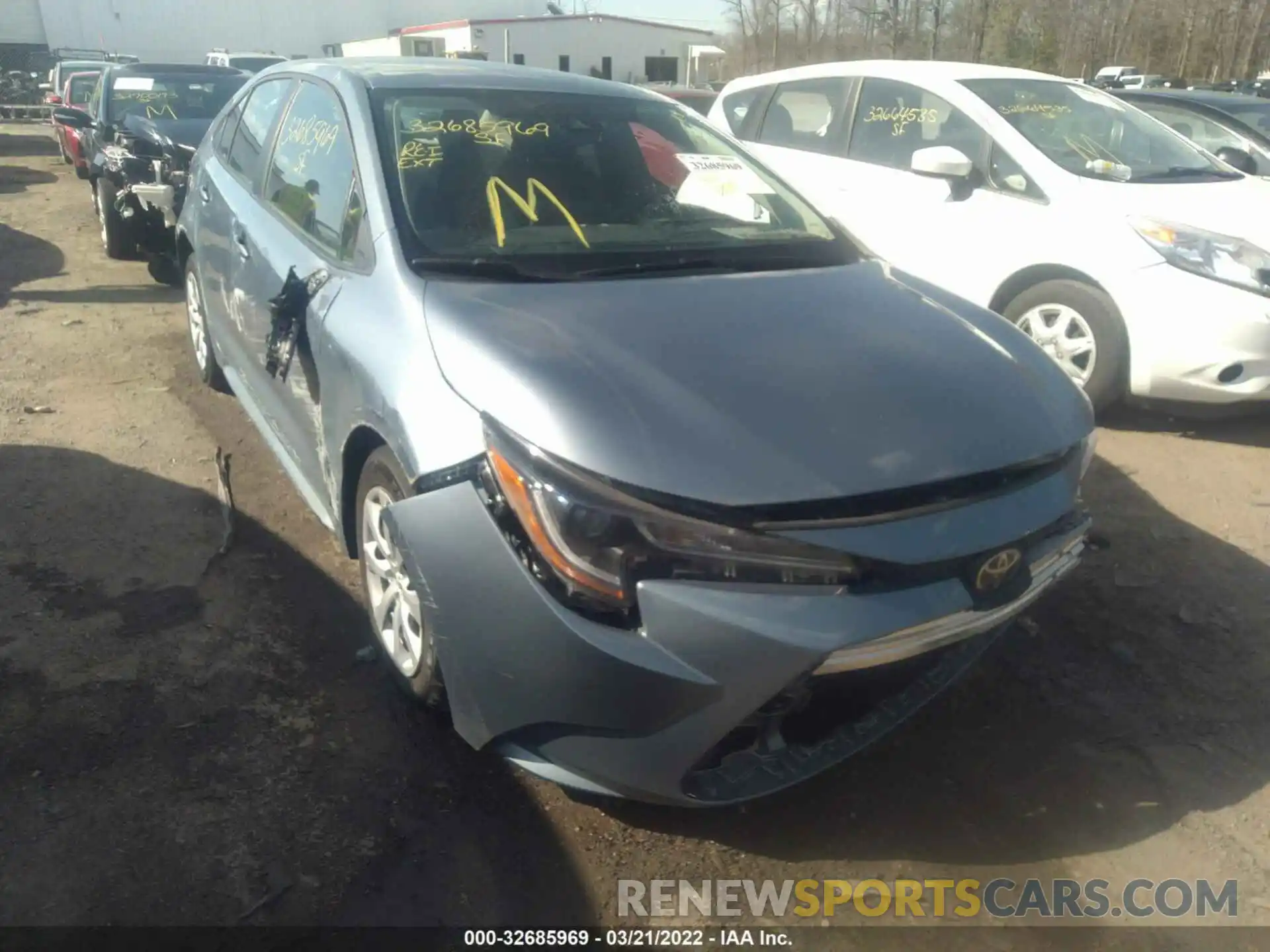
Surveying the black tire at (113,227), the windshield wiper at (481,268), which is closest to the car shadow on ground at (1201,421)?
the windshield wiper at (481,268)

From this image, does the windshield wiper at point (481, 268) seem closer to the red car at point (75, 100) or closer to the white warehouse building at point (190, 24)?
the red car at point (75, 100)

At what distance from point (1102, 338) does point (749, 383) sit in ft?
10.7

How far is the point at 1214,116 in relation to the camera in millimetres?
8125

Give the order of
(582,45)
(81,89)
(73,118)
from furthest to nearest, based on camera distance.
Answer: (582,45)
(81,89)
(73,118)

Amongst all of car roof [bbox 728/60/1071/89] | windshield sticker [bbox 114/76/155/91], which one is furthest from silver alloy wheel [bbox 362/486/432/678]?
windshield sticker [bbox 114/76/155/91]

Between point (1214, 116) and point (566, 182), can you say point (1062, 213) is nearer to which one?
point (566, 182)

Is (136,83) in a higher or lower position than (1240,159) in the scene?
higher

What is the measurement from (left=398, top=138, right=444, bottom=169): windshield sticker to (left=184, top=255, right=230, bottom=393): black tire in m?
2.07

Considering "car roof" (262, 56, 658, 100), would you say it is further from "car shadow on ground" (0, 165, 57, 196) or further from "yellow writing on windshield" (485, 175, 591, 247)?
"car shadow on ground" (0, 165, 57, 196)

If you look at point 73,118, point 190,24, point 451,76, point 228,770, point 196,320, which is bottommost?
point 228,770

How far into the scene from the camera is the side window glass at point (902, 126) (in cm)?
557

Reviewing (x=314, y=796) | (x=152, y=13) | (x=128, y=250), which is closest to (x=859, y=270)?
(x=314, y=796)

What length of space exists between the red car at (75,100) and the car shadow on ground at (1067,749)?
46.5 feet

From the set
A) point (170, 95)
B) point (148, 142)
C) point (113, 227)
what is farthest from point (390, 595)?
point (170, 95)
